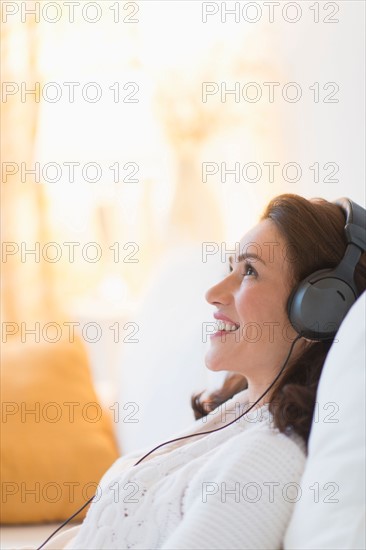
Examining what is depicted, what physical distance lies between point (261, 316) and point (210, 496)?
356 mm

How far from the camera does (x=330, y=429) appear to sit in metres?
0.95

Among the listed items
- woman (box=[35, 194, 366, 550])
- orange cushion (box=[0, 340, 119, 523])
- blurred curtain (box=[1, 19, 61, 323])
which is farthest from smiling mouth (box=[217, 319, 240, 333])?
blurred curtain (box=[1, 19, 61, 323])

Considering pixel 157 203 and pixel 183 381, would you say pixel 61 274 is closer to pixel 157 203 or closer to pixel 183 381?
pixel 157 203

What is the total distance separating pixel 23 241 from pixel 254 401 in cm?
249

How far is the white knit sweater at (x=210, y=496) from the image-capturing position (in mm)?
993

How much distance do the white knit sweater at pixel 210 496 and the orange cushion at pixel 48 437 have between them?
64cm

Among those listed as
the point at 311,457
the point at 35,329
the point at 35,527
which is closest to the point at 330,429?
the point at 311,457

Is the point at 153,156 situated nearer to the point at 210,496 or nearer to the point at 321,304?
the point at 321,304

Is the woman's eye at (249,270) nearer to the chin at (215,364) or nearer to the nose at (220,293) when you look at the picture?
the nose at (220,293)

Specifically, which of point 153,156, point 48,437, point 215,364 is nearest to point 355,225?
point 215,364

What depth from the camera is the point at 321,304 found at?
113cm

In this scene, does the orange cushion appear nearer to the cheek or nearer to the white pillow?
the cheek

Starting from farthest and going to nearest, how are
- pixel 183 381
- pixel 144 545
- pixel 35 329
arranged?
pixel 35 329 < pixel 183 381 < pixel 144 545

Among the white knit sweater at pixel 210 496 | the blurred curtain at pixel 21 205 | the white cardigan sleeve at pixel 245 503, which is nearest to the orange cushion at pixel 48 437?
the white knit sweater at pixel 210 496
